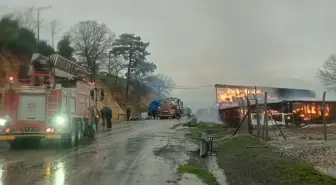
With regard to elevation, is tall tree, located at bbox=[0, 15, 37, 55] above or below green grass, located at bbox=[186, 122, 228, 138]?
above

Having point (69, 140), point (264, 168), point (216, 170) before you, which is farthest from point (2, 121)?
point (264, 168)

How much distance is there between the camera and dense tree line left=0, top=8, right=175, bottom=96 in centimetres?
4694

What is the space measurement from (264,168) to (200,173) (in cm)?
163

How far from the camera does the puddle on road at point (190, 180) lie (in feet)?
32.9

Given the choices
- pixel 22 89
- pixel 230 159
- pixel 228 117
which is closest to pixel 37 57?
pixel 22 89

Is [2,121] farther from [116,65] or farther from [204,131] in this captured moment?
[116,65]

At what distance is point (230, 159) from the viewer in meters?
14.2

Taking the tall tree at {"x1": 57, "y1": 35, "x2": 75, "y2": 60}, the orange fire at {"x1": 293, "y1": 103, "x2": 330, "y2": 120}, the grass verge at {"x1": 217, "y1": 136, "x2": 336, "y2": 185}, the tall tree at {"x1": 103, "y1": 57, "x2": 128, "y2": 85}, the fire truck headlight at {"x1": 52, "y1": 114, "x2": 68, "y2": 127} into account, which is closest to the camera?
the grass verge at {"x1": 217, "y1": 136, "x2": 336, "y2": 185}

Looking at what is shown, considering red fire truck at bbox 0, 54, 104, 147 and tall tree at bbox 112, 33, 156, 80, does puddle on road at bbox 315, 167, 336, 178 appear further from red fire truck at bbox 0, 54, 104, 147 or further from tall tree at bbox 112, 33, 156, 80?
tall tree at bbox 112, 33, 156, 80

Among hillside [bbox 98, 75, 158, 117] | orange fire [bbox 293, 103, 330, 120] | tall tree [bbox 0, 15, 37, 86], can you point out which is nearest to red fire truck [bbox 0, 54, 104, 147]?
orange fire [bbox 293, 103, 330, 120]

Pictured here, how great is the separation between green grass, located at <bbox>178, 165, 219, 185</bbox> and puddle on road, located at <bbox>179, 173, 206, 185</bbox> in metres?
0.13

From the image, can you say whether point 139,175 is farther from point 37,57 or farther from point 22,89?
point 37,57

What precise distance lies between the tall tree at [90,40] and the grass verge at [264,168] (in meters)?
60.3

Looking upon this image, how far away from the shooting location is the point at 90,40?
76062 millimetres
